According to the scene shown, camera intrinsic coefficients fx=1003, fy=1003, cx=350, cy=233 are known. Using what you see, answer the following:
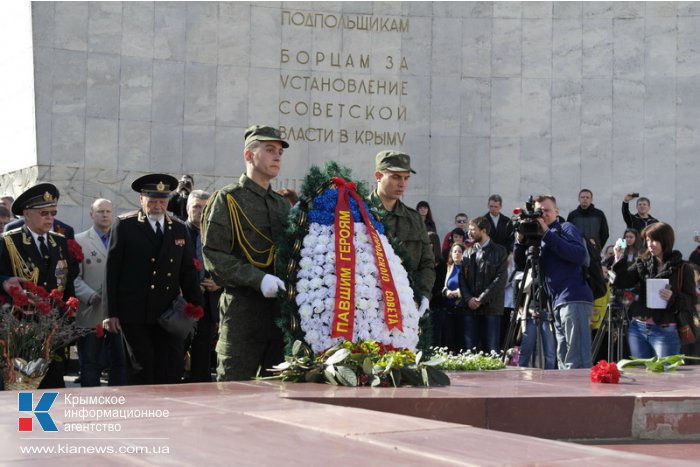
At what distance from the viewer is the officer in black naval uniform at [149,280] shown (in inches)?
277

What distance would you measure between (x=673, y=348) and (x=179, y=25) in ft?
31.9

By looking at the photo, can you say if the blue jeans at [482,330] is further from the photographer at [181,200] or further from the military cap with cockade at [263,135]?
the military cap with cockade at [263,135]

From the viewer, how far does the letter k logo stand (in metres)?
3.33

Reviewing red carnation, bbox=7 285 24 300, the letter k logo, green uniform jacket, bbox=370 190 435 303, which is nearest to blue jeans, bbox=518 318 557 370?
green uniform jacket, bbox=370 190 435 303

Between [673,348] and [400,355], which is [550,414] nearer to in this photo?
[400,355]

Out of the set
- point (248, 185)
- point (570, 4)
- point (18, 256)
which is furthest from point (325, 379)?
point (570, 4)

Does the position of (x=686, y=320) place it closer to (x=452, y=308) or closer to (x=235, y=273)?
Answer: (x=452, y=308)

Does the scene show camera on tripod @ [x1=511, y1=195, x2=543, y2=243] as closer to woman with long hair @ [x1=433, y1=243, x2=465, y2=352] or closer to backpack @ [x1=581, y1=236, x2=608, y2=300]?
backpack @ [x1=581, y1=236, x2=608, y2=300]

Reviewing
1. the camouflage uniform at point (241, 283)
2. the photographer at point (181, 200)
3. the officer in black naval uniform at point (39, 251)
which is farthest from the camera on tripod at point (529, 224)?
the photographer at point (181, 200)

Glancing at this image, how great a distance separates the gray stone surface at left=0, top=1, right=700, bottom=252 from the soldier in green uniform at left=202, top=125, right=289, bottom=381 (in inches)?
363

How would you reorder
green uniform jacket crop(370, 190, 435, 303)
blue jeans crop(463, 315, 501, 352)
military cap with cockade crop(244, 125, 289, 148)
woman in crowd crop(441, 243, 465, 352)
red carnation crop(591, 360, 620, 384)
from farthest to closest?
woman in crowd crop(441, 243, 465, 352)
blue jeans crop(463, 315, 501, 352)
green uniform jacket crop(370, 190, 435, 303)
military cap with cockade crop(244, 125, 289, 148)
red carnation crop(591, 360, 620, 384)

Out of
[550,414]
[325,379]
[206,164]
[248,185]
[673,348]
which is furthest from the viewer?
[206,164]

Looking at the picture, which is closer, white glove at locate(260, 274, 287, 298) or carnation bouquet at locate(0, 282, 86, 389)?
white glove at locate(260, 274, 287, 298)

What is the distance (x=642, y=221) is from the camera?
47.2ft
